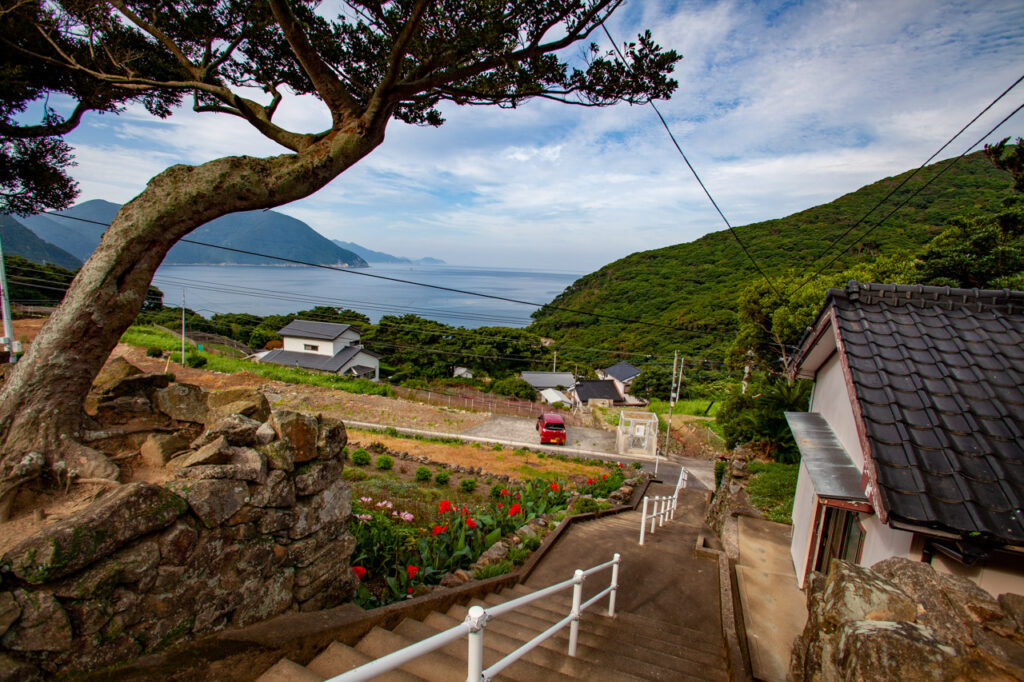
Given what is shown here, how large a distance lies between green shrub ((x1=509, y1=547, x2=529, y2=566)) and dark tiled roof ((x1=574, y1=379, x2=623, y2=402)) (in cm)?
3158

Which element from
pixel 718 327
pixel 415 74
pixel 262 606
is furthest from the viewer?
pixel 718 327

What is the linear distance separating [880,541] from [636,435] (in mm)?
18491

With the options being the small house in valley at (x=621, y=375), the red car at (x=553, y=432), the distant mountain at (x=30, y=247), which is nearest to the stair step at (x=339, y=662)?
Answer: the red car at (x=553, y=432)

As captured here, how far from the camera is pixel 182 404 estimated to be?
4.35m

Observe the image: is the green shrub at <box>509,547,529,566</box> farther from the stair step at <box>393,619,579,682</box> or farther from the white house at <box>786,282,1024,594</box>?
the white house at <box>786,282,1024,594</box>

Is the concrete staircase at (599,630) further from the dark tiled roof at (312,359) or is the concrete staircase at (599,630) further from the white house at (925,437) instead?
the dark tiled roof at (312,359)

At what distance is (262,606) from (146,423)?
2078 millimetres

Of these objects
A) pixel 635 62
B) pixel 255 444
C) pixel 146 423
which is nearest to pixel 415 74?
pixel 635 62

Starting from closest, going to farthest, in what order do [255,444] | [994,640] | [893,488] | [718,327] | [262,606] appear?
[994,640] → [893,488] → [262,606] → [255,444] → [718,327]

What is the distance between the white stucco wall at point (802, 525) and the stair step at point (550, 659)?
3.90 metres

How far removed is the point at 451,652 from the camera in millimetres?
3150

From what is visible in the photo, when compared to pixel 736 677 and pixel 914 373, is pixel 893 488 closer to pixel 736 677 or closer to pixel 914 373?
pixel 914 373

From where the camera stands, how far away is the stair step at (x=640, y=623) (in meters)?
4.47

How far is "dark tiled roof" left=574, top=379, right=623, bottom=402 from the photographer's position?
3797cm
